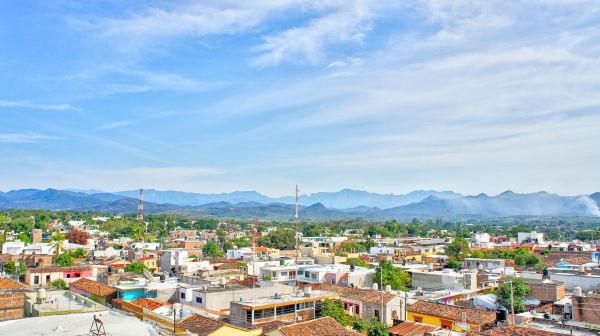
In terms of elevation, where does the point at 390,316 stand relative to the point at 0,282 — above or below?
below

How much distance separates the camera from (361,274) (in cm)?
3781

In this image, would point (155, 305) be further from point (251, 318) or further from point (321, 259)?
point (321, 259)

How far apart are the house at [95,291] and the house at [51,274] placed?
5674 mm

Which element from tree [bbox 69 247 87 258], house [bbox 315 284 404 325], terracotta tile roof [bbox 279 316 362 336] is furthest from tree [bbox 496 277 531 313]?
tree [bbox 69 247 87 258]

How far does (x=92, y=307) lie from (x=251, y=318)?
6.39 m

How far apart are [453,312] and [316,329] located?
845cm

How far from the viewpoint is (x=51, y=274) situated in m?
37.9

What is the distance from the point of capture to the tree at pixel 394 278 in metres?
35.8

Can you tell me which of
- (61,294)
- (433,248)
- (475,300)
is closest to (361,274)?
(475,300)

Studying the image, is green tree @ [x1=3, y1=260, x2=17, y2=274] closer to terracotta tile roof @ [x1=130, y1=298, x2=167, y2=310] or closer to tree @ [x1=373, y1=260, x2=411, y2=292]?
terracotta tile roof @ [x1=130, y1=298, x2=167, y2=310]

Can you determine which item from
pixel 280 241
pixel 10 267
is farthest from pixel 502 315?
pixel 280 241

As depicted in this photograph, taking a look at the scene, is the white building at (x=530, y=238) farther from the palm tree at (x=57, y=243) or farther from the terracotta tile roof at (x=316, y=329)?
the terracotta tile roof at (x=316, y=329)

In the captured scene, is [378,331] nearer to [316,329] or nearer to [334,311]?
[316,329]

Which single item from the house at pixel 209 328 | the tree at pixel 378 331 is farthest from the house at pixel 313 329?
the tree at pixel 378 331
